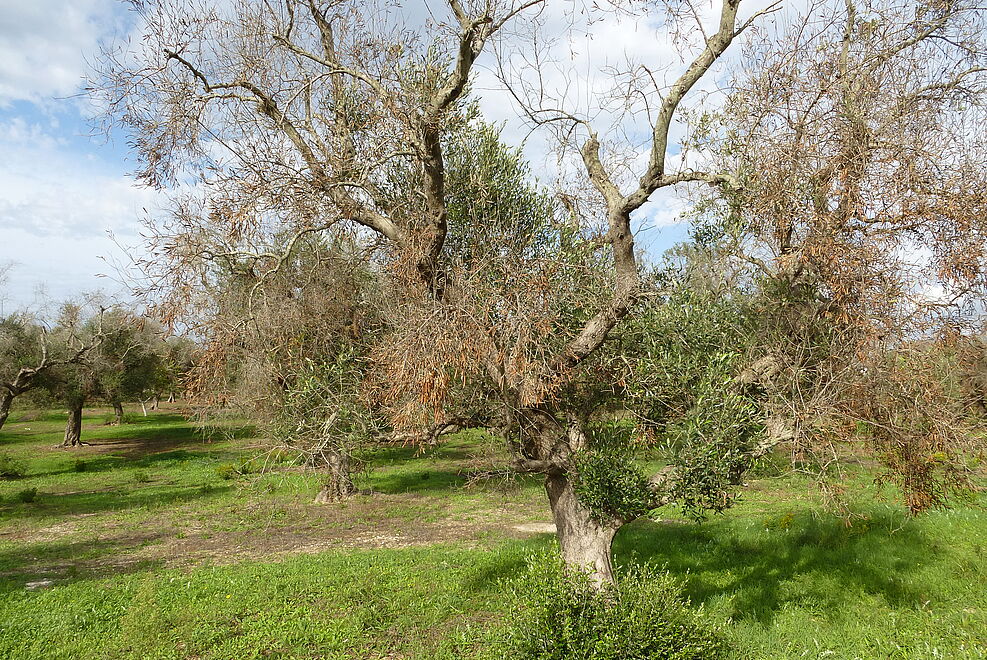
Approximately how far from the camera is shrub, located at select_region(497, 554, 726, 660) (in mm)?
6848

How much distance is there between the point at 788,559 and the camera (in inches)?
554

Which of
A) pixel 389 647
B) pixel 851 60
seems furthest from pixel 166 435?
pixel 851 60

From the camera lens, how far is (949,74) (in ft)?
26.3

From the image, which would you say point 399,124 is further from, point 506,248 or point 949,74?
point 949,74

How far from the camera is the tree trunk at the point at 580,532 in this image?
9320mm

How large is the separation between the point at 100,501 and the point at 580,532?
73.1ft

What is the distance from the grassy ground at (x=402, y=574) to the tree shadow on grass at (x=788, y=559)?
52 mm

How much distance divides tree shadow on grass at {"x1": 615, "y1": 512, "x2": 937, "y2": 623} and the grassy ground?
0.05 m

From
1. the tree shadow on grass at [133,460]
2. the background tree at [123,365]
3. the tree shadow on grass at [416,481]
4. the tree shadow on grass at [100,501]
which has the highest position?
the background tree at [123,365]

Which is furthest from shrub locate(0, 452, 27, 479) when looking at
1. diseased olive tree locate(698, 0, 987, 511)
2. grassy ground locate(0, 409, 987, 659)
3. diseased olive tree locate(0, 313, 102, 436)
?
diseased olive tree locate(698, 0, 987, 511)

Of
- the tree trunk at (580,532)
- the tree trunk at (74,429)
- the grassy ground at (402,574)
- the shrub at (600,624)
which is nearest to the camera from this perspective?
the shrub at (600,624)

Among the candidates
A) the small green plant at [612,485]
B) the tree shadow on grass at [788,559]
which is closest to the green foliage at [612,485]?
the small green plant at [612,485]

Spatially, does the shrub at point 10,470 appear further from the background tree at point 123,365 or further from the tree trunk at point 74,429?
the tree trunk at point 74,429

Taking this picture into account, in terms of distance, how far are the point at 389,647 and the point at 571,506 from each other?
3797mm
